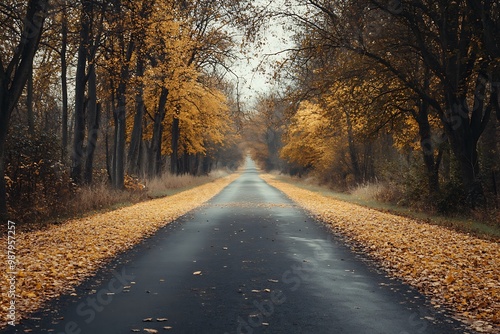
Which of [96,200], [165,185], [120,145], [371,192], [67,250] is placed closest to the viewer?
[67,250]

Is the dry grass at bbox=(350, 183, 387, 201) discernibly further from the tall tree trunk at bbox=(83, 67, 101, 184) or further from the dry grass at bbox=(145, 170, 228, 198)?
the tall tree trunk at bbox=(83, 67, 101, 184)

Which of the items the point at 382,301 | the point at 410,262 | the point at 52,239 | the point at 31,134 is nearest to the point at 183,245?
the point at 52,239

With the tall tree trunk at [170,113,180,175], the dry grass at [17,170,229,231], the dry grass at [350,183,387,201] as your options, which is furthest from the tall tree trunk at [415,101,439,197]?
the tall tree trunk at [170,113,180,175]

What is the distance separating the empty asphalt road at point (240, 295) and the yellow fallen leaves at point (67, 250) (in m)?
0.33

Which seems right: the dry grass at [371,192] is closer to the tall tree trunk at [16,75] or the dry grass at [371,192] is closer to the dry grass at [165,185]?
the dry grass at [165,185]

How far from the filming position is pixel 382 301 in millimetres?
6684

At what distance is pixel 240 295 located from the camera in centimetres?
694

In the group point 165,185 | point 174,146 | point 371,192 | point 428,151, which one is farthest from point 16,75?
point 174,146

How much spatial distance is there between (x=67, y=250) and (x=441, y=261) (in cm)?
722

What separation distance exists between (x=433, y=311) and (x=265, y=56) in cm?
1363

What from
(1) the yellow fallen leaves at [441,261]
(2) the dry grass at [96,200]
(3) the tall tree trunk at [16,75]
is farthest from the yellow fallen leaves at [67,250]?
(1) the yellow fallen leaves at [441,261]

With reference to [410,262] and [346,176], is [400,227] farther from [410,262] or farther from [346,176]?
[346,176]

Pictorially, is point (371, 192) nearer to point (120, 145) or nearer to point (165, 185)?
point (120, 145)

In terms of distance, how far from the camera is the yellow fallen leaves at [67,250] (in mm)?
7141
